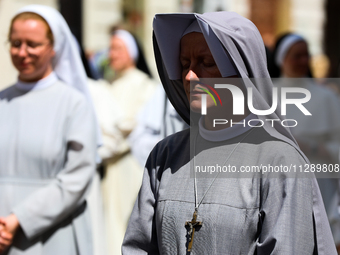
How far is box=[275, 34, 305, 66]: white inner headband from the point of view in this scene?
601 centimetres

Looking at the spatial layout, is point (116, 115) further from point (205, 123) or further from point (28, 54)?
point (205, 123)

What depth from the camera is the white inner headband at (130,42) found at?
698 cm

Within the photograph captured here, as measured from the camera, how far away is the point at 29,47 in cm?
366

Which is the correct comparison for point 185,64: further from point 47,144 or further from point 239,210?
point 47,144

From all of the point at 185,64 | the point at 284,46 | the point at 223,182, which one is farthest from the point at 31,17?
the point at 284,46

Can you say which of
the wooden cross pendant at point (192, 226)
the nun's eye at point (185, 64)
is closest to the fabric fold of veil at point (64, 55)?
the nun's eye at point (185, 64)

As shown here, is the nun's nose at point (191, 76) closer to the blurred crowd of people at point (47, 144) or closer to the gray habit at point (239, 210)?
the gray habit at point (239, 210)

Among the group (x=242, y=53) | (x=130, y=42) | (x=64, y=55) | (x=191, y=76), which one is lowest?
(x=130, y=42)

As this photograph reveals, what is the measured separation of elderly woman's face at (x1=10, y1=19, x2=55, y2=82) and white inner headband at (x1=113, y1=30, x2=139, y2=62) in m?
3.26

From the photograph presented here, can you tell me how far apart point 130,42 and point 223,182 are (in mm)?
4959

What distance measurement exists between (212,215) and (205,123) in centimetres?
45

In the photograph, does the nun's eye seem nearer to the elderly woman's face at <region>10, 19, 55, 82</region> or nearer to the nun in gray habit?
the nun in gray habit

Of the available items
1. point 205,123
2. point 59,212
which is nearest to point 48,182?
point 59,212

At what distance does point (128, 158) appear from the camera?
6.05 m
